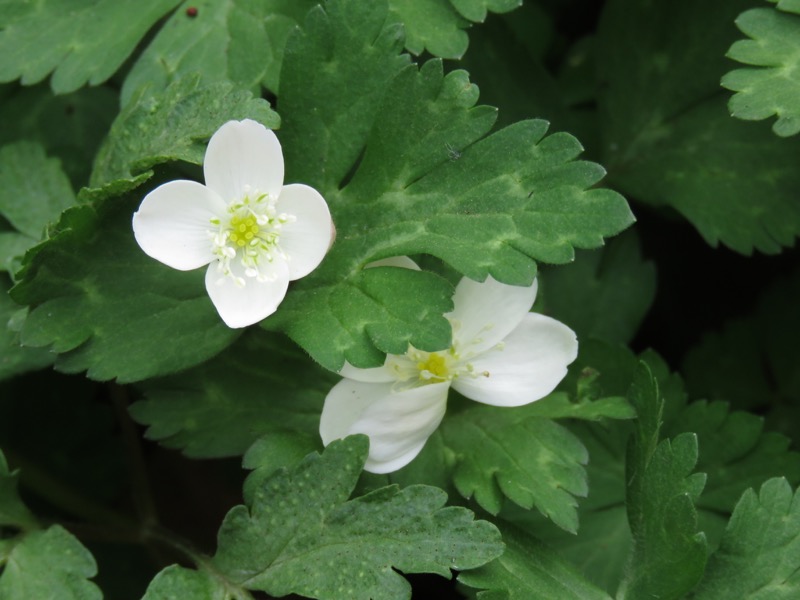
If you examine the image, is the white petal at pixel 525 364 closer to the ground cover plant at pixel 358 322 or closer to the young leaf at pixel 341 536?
the ground cover plant at pixel 358 322

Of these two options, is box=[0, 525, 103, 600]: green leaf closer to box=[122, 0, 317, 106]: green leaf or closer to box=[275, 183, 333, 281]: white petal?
box=[275, 183, 333, 281]: white petal

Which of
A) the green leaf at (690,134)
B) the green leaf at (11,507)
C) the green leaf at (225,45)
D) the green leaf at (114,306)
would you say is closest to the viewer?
the green leaf at (114,306)

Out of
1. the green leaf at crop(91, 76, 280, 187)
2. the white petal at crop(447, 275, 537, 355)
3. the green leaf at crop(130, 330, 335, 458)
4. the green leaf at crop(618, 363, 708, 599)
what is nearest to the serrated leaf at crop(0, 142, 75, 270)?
the green leaf at crop(91, 76, 280, 187)

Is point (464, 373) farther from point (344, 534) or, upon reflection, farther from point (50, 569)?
point (50, 569)

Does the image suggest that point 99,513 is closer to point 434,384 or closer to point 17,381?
point 17,381

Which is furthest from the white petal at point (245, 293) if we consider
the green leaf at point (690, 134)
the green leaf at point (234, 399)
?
the green leaf at point (690, 134)

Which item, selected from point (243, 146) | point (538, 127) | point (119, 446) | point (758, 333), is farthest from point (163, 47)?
point (758, 333)
